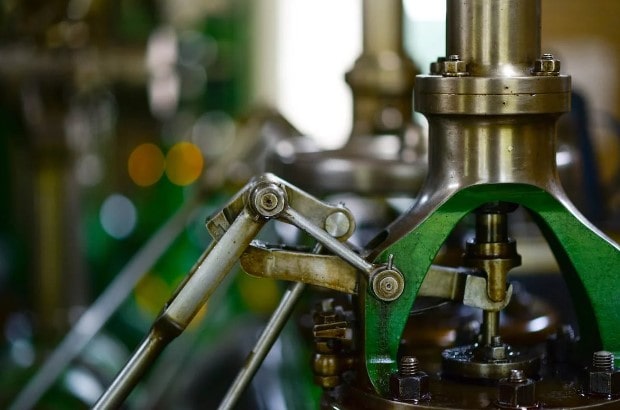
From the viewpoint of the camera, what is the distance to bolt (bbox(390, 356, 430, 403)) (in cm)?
77

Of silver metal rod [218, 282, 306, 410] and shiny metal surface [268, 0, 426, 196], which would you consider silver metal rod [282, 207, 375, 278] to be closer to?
silver metal rod [218, 282, 306, 410]

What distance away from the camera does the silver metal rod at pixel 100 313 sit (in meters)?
1.60

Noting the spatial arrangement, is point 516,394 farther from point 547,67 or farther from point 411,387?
point 547,67

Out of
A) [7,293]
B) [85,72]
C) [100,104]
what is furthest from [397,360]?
[7,293]

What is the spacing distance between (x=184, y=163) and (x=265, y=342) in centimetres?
204

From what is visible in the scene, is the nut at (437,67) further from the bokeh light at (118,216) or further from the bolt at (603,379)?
the bokeh light at (118,216)

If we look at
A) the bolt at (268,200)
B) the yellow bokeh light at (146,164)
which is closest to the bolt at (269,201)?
the bolt at (268,200)

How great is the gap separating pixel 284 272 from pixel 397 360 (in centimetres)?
10

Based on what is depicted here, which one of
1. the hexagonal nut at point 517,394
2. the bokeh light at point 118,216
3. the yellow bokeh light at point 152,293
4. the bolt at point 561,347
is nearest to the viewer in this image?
the hexagonal nut at point 517,394

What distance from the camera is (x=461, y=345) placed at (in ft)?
3.00

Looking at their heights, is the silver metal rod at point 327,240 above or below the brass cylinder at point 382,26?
below

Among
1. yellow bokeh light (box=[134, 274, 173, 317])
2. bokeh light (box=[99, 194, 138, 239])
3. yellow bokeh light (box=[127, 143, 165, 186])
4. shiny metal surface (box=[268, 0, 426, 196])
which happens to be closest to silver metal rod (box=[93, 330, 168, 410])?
shiny metal surface (box=[268, 0, 426, 196])

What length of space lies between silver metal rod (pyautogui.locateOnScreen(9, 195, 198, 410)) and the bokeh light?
61 centimetres

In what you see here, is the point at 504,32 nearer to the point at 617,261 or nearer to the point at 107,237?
the point at 617,261
